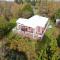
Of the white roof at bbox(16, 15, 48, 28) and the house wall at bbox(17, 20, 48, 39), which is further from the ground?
the white roof at bbox(16, 15, 48, 28)

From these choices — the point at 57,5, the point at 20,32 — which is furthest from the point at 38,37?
the point at 57,5

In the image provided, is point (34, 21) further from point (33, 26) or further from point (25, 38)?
point (25, 38)

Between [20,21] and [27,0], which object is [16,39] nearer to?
[20,21]

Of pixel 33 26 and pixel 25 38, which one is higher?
pixel 33 26

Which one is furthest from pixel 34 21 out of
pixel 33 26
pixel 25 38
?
pixel 25 38

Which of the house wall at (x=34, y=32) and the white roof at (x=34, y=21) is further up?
the white roof at (x=34, y=21)
